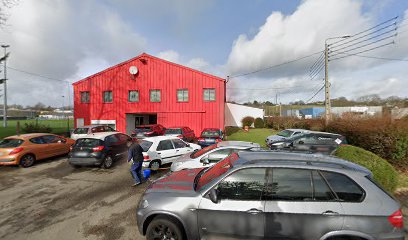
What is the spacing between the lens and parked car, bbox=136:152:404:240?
2943mm

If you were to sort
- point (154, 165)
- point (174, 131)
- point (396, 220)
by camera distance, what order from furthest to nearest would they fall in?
1. point (174, 131)
2. point (154, 165)
3. point (396, 220)

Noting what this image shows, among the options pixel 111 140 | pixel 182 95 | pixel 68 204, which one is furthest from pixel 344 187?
pixel 182 95

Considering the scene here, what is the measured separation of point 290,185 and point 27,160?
1160 cm

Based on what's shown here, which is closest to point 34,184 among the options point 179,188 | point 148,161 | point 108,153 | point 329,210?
point 108,153

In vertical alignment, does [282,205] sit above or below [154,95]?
below

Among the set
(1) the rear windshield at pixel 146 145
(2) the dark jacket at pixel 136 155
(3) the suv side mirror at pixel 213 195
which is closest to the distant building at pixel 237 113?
(1) the rear windshield at pixel 146 145

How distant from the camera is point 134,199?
6027 millimetres

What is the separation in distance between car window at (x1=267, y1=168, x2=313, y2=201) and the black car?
7.06 metres

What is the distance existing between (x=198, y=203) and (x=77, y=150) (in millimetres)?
7851

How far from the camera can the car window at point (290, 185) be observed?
3098mm

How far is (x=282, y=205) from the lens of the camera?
306 cm

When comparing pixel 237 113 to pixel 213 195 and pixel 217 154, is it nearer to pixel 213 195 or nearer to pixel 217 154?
pixel 217 154

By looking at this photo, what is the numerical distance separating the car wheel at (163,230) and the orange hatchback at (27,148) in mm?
9410

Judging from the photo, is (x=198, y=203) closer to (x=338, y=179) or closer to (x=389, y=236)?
(x=338, y=179)
